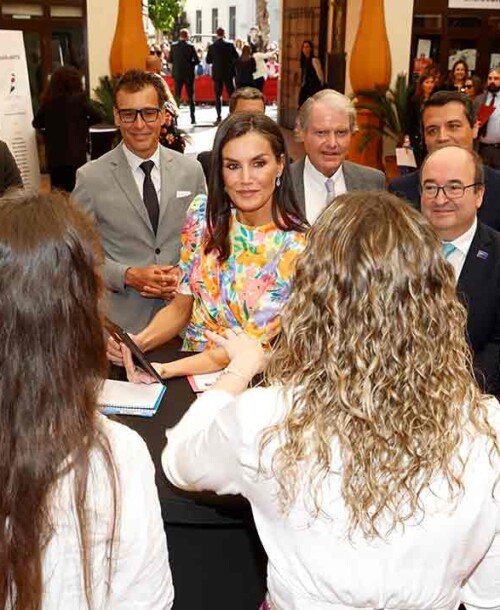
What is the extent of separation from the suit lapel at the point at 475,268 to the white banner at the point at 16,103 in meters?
4.64

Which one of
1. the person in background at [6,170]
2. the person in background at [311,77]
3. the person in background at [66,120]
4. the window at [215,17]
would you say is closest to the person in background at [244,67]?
the person in background at [311,77]

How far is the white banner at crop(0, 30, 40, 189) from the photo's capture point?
6.56m

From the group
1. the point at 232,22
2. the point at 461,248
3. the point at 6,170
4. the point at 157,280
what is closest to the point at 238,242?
the point at 157,280

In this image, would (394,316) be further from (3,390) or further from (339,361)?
(3,390)

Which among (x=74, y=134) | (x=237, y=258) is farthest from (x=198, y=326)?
(x=74, y=134)

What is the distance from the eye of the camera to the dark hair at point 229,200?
9.17 feet

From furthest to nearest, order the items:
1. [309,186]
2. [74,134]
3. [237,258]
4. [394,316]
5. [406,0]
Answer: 1. [406,0]
2. [74,134]
3. [309,186]
4. [237,258]
5. [394,316]

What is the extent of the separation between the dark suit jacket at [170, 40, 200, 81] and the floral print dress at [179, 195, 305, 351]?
13293mm

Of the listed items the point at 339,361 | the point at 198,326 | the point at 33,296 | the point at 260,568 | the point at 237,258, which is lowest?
the point at 260,568

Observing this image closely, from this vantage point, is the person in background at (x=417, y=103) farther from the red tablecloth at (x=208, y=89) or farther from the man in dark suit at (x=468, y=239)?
the red tablecloth at (x=208, y=89)

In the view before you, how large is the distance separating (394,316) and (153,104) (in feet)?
8.66

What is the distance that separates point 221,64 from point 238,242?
1435 centimetres

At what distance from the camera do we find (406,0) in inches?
428

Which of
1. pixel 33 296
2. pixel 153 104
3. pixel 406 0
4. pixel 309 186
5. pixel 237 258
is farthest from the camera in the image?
pixel 406 0
